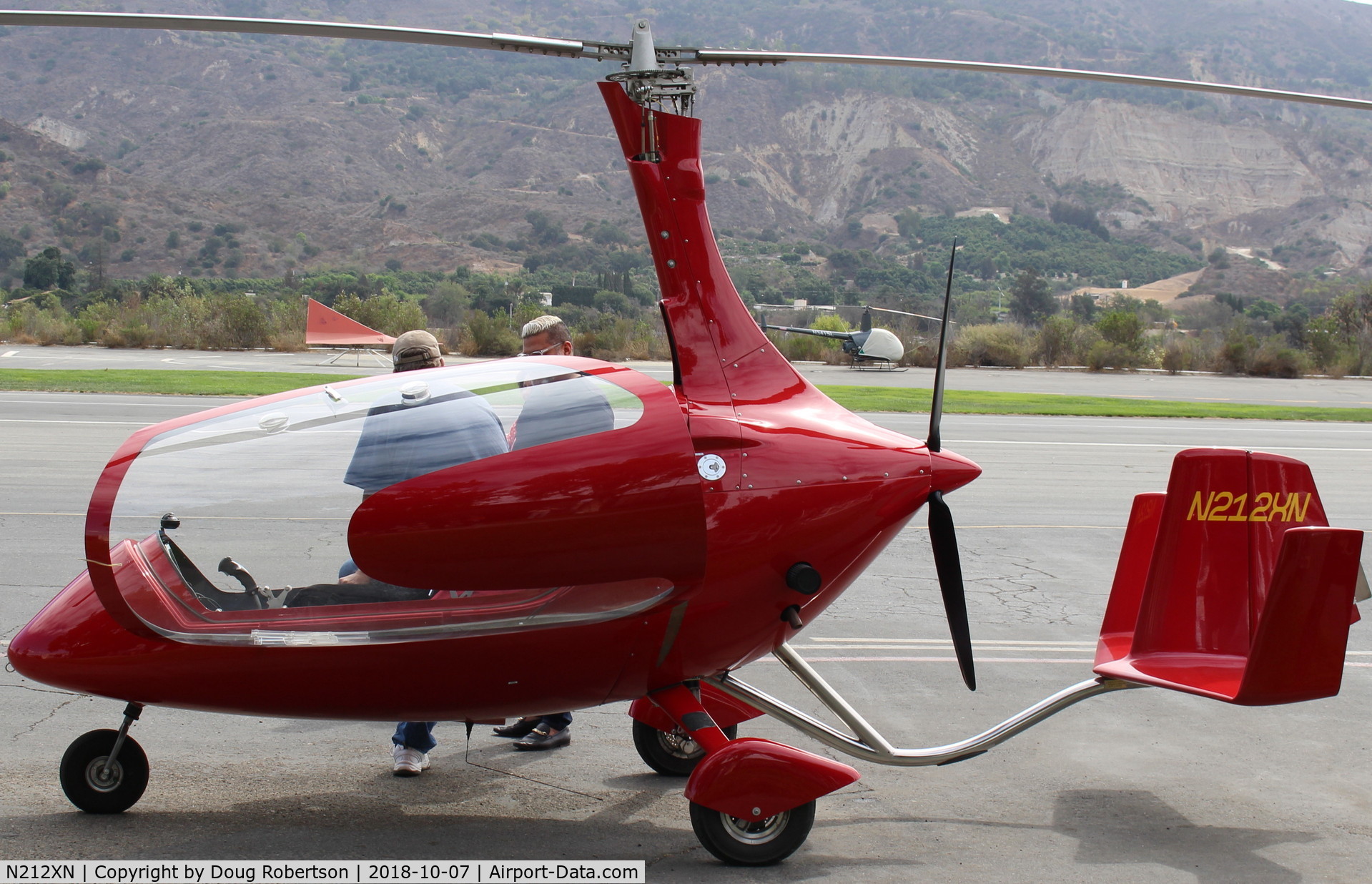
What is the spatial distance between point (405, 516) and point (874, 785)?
244 centimetres

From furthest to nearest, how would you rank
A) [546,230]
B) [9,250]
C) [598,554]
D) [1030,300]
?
1. [546,230]
2. [9,250]
3. [1030,300]
4. [598,554]

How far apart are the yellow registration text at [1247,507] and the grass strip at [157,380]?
1714 cm

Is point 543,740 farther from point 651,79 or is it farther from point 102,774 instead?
point 651,79

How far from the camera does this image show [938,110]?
17625 cm

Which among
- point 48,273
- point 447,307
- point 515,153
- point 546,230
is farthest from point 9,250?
point 447,307

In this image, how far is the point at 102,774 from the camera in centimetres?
415

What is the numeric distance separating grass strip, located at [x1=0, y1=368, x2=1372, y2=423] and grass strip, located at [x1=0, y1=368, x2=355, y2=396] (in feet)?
0.05

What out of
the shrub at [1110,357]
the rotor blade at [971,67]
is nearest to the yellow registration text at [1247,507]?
the rotor blade at [971,67]

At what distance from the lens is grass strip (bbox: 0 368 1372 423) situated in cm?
2143

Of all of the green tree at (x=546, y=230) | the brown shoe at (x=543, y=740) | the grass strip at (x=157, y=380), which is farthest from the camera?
the green tree at (x=546, y=230)

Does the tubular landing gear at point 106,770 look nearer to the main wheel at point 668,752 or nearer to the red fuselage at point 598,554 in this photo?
the red fuselage at point 598,554

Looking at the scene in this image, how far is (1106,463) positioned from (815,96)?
562 ft

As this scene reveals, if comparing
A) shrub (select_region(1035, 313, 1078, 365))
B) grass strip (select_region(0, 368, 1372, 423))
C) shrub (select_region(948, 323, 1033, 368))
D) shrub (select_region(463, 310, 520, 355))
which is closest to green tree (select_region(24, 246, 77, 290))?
shrub (select_region(463, 310, 520, 355))

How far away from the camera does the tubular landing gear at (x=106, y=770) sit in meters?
4.12
